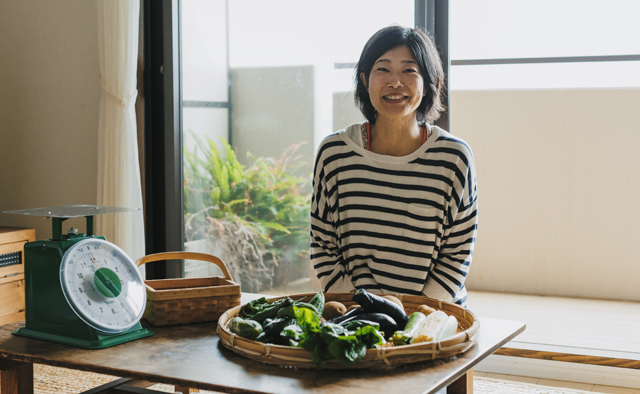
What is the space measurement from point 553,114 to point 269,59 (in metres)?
2.57

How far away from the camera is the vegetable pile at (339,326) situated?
0.92 metres

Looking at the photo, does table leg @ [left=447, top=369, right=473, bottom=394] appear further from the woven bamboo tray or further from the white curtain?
the white curtain

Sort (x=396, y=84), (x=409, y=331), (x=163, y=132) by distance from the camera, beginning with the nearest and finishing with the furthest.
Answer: (x=409, y=331)
(x=396, y=84)
(x=163, y=132)

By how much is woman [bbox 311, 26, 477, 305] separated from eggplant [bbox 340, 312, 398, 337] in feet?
1.84

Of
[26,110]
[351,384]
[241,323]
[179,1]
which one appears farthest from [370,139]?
[26,110]

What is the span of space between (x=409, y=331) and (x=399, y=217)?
63 centimetres

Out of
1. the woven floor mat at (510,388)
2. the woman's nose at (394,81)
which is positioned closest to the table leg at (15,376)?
the woman's nose at (394,81)

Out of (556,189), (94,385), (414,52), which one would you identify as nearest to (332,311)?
(414,52)

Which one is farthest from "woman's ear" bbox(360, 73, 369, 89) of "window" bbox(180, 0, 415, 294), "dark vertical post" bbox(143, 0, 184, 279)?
"dark vertical post" bbox(143, 0, 184, 279)

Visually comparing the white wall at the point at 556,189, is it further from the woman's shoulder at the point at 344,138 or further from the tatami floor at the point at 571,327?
the woman's shoulder at the point at 344,138

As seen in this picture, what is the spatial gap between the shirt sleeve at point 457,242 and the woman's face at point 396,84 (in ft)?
0.69

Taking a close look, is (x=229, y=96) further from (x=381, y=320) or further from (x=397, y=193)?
(x=381, y=320)

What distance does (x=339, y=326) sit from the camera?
3.17 ft

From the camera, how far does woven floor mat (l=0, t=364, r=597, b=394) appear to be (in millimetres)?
2553
